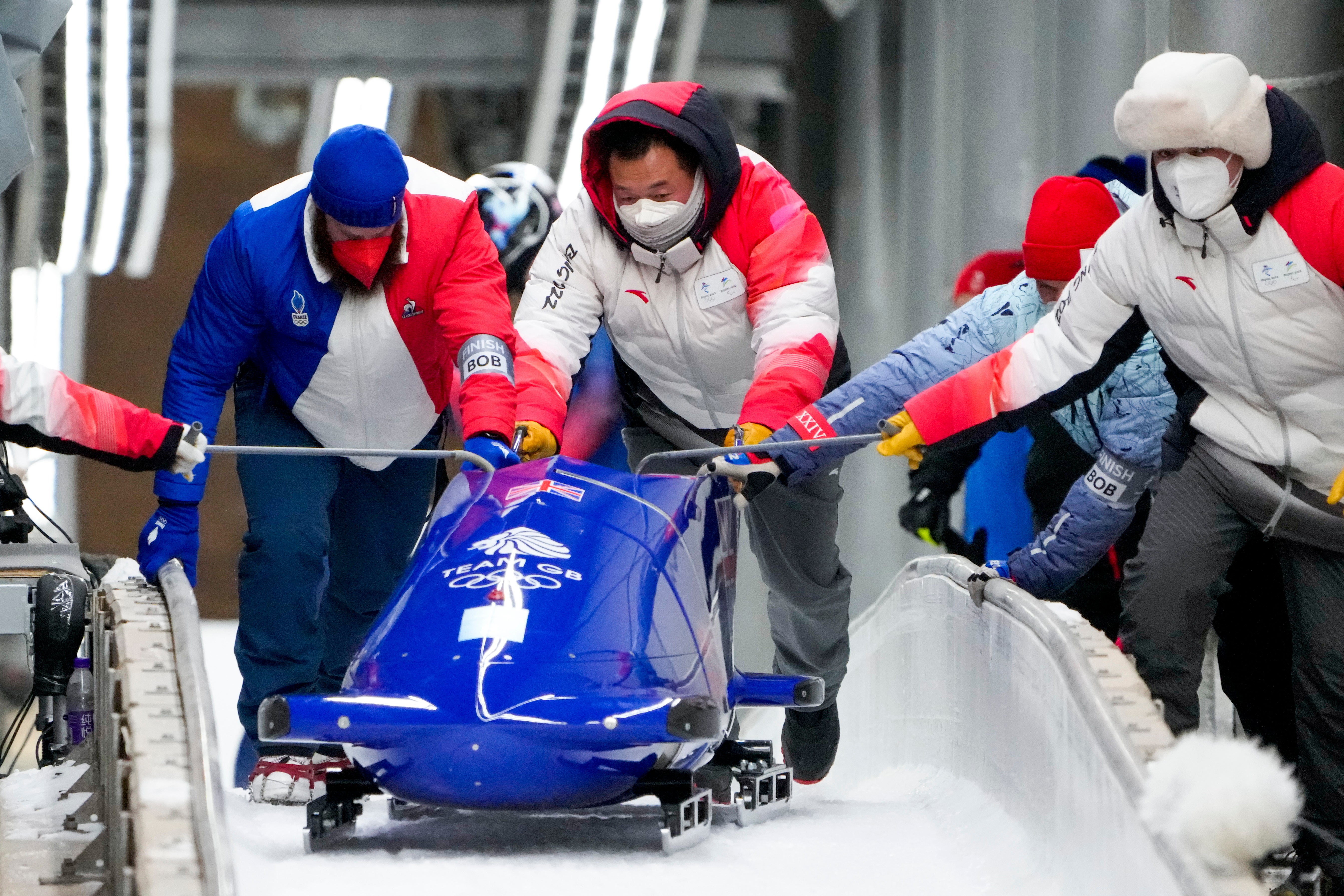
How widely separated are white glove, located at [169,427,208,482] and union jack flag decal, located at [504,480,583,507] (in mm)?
652

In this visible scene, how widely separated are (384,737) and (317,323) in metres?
1.39

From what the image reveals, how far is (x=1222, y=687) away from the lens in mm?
3465

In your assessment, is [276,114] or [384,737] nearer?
[384,737]

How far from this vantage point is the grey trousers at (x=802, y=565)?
154 inches

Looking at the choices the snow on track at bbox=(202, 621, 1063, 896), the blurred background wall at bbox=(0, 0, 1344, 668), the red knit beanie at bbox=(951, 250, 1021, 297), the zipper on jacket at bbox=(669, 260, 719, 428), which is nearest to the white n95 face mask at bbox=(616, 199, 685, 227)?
the zipper on jacket at bbox=(669, 260, 719, 428)

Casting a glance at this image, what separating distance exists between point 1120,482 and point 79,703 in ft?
6.67

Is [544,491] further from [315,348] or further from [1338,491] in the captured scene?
[1338,491]

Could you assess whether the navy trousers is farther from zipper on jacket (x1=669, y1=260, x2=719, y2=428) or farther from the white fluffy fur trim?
the white fluffy fur trim

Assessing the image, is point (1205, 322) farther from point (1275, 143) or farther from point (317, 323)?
point (317, 323)

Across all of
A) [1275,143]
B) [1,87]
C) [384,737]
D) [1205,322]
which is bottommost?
[384,737]

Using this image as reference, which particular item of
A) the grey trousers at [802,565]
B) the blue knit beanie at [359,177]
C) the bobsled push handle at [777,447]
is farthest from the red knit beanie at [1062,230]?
the blue knit beanie at [359,177]

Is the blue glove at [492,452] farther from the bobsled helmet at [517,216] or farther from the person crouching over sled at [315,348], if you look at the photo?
the bobsled helmet at [517,216]

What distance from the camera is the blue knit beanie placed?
334 cm

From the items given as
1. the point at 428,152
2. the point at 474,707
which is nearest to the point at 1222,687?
the point at 474,707
